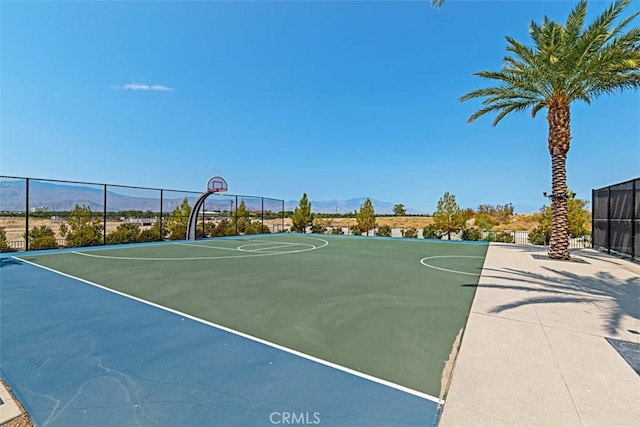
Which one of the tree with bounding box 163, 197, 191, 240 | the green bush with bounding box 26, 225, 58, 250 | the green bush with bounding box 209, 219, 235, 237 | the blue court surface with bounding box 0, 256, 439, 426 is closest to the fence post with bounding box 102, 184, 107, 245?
the green bush with bounding box 26, 225, 58, 250

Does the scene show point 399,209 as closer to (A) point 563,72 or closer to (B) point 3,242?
(A) point 563,72

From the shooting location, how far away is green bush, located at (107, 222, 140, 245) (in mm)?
13863

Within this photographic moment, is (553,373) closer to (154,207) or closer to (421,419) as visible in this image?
(421,419)

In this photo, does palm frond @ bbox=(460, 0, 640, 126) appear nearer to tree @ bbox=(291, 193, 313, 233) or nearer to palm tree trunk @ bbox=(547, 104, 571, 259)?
palm tree trunk @ bbox=(547, 104, 571, 259)

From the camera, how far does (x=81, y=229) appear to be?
12.9 metres

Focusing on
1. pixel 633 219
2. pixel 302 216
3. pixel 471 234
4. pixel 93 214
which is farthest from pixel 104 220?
pixel 633 219

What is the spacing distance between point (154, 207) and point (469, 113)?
15.6 metres

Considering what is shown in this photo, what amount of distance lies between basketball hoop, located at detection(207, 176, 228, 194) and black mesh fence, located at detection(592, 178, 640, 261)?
1707 cm

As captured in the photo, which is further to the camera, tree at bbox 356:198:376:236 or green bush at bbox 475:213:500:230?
green bush at bbox 475:213:500:230

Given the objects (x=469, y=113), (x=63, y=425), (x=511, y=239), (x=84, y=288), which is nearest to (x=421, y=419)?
(x=63, y=425)

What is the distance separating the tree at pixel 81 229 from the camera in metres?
12.5

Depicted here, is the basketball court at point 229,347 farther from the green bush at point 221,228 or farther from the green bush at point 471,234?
the green bush at point 471,234

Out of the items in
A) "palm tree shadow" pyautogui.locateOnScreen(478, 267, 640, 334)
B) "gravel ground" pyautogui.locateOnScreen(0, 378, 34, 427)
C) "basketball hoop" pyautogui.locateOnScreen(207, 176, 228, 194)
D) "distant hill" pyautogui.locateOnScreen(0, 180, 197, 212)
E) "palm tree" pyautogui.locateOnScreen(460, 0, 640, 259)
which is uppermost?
"palm tree" pyautogui.locateOnScreen(460, 0, 640, 259)

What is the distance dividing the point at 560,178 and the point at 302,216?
16123 mm
